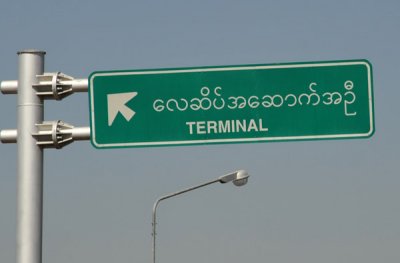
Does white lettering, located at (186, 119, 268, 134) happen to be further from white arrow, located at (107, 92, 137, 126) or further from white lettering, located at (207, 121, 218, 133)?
white arrow, located at (107, 92, 137, 126)

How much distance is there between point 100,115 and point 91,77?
0.42 metres

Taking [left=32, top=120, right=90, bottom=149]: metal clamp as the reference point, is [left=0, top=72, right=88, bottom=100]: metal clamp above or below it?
above

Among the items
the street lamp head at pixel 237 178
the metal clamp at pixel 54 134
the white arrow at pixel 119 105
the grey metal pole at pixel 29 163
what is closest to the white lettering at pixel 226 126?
the white arrow at pixel 119 105

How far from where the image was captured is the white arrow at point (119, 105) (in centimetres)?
1397

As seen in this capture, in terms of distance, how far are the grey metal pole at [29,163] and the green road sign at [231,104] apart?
26.3 inches

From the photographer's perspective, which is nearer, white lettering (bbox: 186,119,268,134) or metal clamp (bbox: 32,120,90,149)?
metal clamp (bbox: 32,120,90,149)

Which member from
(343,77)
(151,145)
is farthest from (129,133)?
(343,77)

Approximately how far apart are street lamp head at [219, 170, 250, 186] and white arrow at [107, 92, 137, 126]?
25782 mm

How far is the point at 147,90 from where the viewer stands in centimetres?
1400

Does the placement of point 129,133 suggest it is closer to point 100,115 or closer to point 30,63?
point 100,115

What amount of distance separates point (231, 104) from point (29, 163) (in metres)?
2.23

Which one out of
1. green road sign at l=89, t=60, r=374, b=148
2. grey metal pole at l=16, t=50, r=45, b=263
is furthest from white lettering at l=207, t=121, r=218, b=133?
grey metal pole at l=16, t=50, r=45, b=263

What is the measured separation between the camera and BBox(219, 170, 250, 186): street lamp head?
3972 centimetres

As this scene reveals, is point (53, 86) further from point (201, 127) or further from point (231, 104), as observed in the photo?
point (231, 104)
